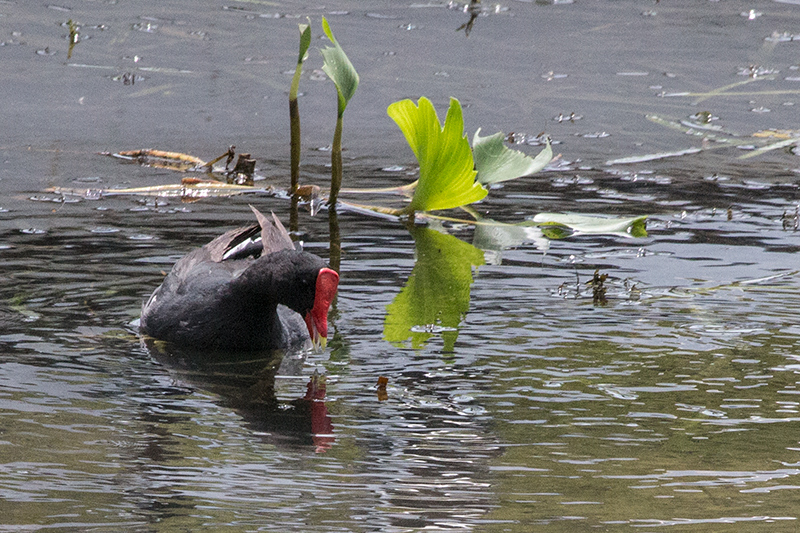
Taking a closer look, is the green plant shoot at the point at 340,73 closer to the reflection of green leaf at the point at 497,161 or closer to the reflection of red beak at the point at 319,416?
the reflection of green leaf at the point at 497,161

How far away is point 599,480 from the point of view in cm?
352

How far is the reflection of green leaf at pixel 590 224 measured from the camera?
252 inches

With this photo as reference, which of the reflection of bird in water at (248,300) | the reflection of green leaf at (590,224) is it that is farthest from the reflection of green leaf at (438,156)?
the reflection of bird in water at (248,300)

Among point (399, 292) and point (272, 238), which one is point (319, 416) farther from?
point (399, 292)

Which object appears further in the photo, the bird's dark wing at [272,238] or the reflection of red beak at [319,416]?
the bird's dark wing at [272,238]

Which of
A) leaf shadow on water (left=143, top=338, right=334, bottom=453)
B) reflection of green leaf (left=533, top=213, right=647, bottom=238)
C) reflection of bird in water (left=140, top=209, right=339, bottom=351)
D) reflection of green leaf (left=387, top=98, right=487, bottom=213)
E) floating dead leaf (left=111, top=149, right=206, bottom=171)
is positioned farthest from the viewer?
floating dead leaf (left=111, top=149, right=206, bottom=171)

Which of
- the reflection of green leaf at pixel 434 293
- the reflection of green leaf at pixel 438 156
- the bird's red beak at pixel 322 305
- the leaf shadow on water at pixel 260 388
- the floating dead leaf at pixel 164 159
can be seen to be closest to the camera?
the leaf shadow on water at pixel 260 388

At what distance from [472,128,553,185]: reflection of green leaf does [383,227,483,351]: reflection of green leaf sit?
65 cm

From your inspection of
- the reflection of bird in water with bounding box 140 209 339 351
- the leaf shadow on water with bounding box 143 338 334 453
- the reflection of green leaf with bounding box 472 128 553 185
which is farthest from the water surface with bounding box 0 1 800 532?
the reflection of green leaf with bounding box 472 128 553 185

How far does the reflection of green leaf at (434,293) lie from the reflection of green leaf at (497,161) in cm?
65

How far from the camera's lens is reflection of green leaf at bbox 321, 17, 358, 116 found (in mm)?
6512

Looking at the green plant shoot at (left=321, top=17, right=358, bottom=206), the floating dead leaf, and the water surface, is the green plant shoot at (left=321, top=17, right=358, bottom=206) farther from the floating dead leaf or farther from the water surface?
the floating dead leaf

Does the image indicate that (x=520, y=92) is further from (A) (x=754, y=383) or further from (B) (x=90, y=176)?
(A) (x=754, y=383)

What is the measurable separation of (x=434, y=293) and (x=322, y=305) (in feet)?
4.03
